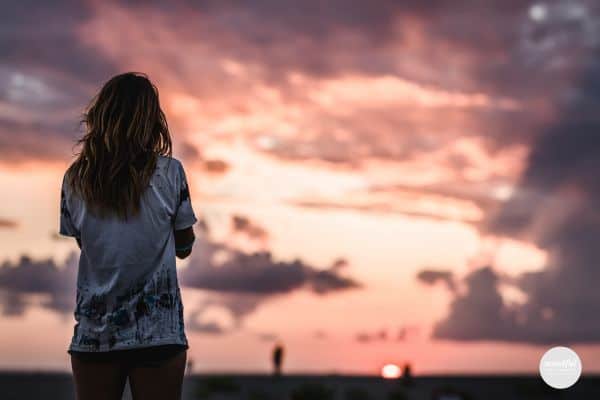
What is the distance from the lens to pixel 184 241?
15.0ft

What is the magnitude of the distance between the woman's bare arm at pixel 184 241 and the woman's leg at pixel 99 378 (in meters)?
0.60

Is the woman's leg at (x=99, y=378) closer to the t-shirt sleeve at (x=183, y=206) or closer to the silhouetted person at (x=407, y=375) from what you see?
the t-shirt sleeve at (x=183, y=206)

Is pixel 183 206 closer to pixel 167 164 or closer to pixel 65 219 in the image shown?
pixel 167 164

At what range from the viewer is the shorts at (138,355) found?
14.4 feet

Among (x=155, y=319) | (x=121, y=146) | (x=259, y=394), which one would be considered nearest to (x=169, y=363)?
(x=155, y=319)

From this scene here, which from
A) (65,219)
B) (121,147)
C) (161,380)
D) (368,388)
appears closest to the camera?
(161,380)

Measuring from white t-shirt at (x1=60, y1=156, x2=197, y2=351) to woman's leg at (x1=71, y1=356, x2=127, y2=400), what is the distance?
0.09m

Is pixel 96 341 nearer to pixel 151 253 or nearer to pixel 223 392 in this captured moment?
pixel 151 253

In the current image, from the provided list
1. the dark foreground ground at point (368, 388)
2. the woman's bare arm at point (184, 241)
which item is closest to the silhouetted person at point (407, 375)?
the dark foreground ground at point (368, 388)

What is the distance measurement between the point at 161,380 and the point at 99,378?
1.01 feet

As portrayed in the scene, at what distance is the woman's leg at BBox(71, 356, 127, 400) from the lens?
4445 mm

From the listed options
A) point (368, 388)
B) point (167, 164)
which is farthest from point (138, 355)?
point (368, 388)

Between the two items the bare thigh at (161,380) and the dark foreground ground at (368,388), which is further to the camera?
the dark foreground ground at (368,388)

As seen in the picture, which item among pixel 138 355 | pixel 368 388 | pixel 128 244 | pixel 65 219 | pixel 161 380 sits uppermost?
pixel 368 388
